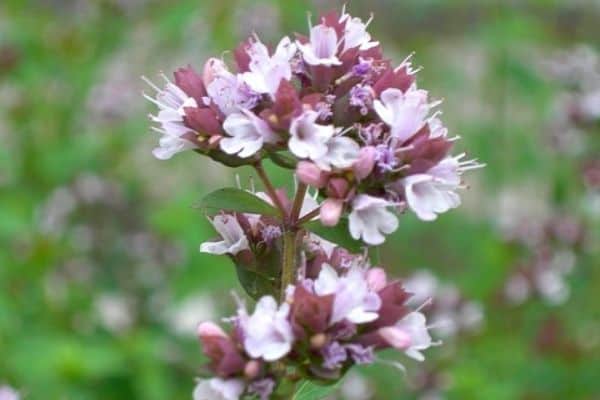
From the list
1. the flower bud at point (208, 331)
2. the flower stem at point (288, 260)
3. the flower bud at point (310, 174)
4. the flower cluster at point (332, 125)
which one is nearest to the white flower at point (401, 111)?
the flower cluster at point (332, 125)

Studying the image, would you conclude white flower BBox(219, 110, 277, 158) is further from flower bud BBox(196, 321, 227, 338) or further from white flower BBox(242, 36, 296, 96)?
flower bud BBox(196, 321, 227, 338)

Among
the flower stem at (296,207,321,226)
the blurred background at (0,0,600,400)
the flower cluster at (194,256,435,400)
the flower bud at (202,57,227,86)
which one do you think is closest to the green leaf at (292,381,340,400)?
the flower cluster at (194,256,435,400)

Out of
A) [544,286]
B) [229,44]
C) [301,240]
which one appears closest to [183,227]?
[229,44]

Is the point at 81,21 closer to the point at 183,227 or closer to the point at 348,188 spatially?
the point at 183,227

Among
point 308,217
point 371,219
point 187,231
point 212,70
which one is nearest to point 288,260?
point 308,217

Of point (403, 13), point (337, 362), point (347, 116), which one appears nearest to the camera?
point (337, 362)

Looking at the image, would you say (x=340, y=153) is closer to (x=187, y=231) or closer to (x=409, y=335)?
(x=409, y=335)

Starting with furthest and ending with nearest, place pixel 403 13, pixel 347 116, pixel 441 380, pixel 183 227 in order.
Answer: pixel 403 13, pixel 183 227, pixel 441 380, pixel 347 116
